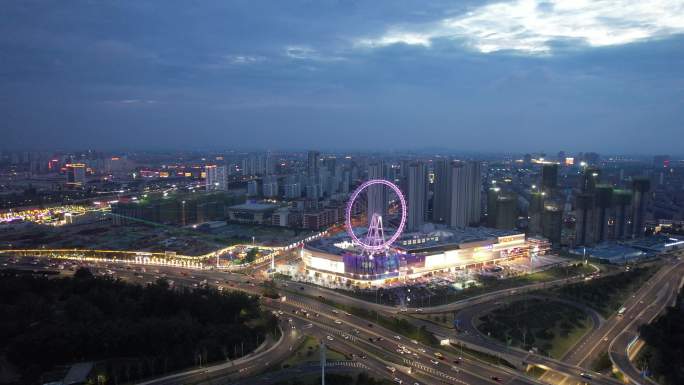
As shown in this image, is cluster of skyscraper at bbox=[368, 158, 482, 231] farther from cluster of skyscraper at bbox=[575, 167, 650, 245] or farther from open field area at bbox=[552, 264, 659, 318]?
open field area at bbox=[552, 264, 659, 318]

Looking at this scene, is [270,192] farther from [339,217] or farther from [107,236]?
[107,236]

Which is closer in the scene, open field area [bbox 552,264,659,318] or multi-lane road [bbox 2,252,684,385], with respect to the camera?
multi-lane road [bbox 2,252,684,385]

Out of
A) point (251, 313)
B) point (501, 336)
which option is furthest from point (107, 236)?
point (501, 336)

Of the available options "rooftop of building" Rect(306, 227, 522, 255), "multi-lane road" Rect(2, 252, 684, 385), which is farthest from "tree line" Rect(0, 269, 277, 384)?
"rooftop of building" Rect(306, 227, 522, 255)

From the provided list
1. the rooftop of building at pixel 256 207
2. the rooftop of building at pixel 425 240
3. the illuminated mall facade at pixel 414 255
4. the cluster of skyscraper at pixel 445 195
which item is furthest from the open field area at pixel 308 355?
the rooftop of building at pixel 256 207

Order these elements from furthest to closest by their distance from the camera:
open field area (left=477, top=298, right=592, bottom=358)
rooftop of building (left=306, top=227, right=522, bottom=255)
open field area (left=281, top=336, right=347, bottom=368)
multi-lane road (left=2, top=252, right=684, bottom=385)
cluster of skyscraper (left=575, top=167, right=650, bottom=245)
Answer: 1. cluster of skyscraper (left=575, top=167, right=650, bottom=245)
2. rooftop of building (left=306, top=227, right=522, bottom=255)
3. open field area (left=477, top=298, right=592, bottom=358)
4. open field area (left=281, top=336, right=347, bottom=368)
5. multi-lane road (left=2, top=252, right=684, bottom=385)

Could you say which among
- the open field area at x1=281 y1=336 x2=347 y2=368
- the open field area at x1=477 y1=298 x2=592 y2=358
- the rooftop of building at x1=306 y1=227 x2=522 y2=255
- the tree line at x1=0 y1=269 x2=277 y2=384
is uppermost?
the rooftop of building at x1=306 y1=227 x2=522 y2=255

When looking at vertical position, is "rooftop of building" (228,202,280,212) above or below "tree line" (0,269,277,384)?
above

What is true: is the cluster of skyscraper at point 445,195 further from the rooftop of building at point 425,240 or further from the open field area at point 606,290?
the open field area at point 606,290

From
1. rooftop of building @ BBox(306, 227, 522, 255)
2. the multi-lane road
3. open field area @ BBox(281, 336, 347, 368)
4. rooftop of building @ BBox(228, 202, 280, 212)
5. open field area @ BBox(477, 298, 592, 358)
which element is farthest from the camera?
rooftop of building @ BBox(228, 202, 280, 212)
